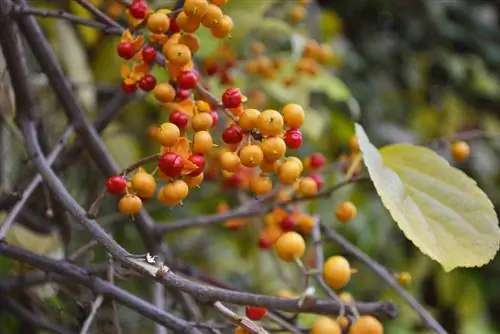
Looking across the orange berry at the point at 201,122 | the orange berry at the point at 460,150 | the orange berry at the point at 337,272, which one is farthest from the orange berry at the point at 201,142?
the orange berry at the point at 460,150

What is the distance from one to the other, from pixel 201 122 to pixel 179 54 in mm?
46

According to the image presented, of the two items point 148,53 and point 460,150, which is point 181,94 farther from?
point 460,150

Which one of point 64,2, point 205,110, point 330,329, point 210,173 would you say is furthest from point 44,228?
point 330,329

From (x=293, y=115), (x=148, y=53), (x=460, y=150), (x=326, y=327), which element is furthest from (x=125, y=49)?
(x=460, y=150)

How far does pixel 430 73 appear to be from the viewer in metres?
1.62

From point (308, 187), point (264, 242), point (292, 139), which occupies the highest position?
point (292, 139)

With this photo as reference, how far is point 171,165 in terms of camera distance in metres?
0.39

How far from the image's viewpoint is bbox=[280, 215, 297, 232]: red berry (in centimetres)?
62

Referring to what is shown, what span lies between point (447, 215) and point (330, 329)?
0.17m

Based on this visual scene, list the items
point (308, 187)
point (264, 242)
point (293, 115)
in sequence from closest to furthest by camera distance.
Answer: point (293, 115), point (308, 187), point (264, 242)

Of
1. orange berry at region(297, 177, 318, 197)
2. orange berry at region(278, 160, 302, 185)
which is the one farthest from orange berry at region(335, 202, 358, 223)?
orange berry at region(278, 160, 302, 185)

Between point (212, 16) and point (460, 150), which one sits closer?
point (212, 16)

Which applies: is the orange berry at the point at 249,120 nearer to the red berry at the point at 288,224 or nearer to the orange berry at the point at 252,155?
the orange berry at the point at 252,155

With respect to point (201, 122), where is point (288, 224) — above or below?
below
